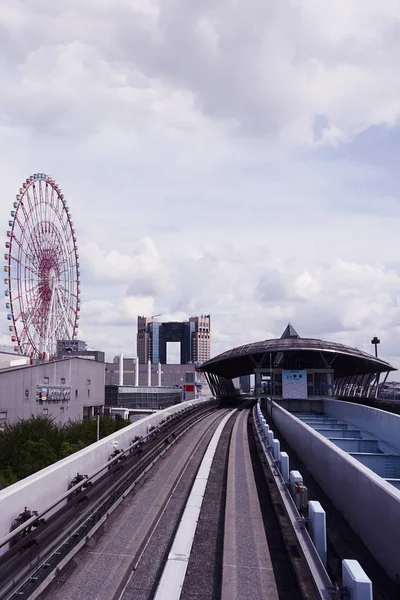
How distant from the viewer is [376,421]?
25266 mm

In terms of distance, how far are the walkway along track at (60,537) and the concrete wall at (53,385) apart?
111 ft

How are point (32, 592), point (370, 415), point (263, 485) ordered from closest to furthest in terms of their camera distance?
point (32, 592), point (263, 485), point (370, 415)

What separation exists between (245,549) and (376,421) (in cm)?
1777

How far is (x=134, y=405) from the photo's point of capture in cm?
9831

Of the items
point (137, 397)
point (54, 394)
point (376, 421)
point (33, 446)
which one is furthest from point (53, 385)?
point (137, 397)

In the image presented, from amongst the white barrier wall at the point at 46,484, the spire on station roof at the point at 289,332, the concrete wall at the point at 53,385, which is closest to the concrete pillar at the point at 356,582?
the white barrier wall at the point at 46,484

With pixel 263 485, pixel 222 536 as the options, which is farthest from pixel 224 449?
pixel 222 536

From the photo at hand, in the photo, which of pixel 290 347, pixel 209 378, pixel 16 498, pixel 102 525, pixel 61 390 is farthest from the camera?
pixel 209 378

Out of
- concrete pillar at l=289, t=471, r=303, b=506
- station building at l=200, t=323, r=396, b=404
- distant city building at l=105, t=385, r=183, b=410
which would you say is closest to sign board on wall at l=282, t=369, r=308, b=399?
station building at l=200, t=323, r=396, b=404

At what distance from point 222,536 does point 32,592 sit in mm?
4347

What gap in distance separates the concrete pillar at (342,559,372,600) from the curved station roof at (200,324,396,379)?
8413 cm

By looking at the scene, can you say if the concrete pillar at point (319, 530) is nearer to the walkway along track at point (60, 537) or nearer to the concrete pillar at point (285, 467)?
the walkway along track at point (60, 537)

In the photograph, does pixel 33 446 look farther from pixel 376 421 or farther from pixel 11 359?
pixel 11 359

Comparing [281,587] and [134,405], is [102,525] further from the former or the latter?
[134,405]
